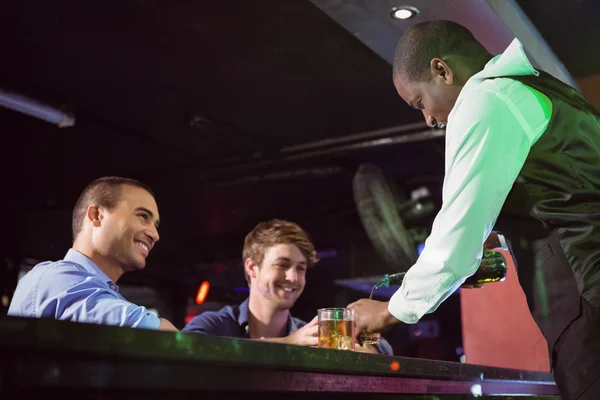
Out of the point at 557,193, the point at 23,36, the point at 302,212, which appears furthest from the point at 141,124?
the point at 557,193

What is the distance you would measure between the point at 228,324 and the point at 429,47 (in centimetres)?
170

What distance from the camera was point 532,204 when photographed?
1.32m

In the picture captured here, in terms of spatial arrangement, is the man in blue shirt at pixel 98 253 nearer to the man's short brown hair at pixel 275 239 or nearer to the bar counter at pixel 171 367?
the man's short brown hair at pixel 275 239

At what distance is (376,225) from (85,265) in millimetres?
4215

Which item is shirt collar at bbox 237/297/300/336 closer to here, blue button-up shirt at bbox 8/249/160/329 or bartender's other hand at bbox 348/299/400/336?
blue button-up shirt at bbox 8/249/160/329

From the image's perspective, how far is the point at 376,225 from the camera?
19.9ft

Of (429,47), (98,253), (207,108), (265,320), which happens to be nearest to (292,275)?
(265,320)

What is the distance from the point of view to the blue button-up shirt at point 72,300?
1.62 metres

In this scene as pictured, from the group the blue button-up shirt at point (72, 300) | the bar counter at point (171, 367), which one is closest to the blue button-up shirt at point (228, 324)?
the blue button-up shirt at point (72, 300)

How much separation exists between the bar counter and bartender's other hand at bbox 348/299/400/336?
190 millimetres

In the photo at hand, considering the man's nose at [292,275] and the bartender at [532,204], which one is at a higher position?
the man's nose at [292,275]

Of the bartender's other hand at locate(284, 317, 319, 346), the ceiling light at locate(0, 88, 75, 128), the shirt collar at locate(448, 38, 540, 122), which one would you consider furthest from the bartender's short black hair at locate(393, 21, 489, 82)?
the ceiling light at locate(0, 88, 75, 128)

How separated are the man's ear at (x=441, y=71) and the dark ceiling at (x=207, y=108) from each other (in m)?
2.22

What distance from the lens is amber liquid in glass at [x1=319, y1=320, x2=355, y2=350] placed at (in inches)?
59.7
